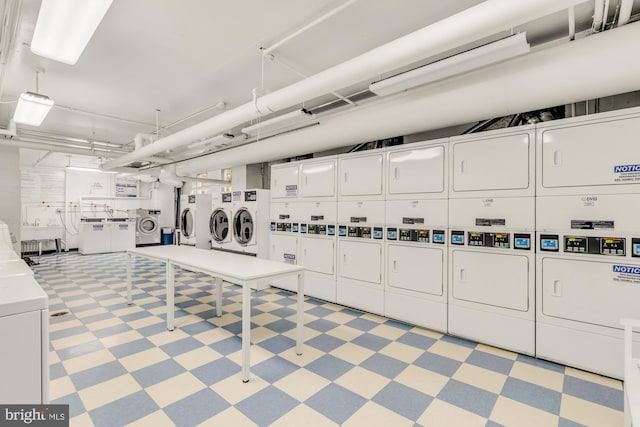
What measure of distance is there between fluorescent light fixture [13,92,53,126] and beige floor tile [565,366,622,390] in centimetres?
598

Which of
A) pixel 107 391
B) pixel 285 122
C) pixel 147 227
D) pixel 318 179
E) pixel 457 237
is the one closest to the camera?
pixel 107 391

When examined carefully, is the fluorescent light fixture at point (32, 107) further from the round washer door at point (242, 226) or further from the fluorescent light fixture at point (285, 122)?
the round washer door at point (242, 226)

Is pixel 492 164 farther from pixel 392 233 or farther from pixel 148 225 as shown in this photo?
pixel 148 225

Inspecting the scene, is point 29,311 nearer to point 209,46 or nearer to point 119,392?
point 119,392

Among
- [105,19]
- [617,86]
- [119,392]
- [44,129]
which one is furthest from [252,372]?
[44,129]

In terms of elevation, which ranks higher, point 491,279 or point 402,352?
point 491,279

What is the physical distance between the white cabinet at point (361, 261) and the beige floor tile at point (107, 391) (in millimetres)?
2739

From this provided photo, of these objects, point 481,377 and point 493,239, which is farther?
point 493,239

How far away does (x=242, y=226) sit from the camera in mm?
5793

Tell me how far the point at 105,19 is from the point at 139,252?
282 cm

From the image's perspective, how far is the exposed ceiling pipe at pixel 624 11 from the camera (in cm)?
193

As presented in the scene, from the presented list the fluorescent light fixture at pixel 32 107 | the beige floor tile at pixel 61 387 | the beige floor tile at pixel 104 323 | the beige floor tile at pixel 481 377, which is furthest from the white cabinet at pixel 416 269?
the fluorescent light fixture at pixel 32 107

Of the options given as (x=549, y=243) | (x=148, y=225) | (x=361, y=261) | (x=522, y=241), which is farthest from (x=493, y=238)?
(x=148, y=225)

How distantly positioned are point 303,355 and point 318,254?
6.36 ft
